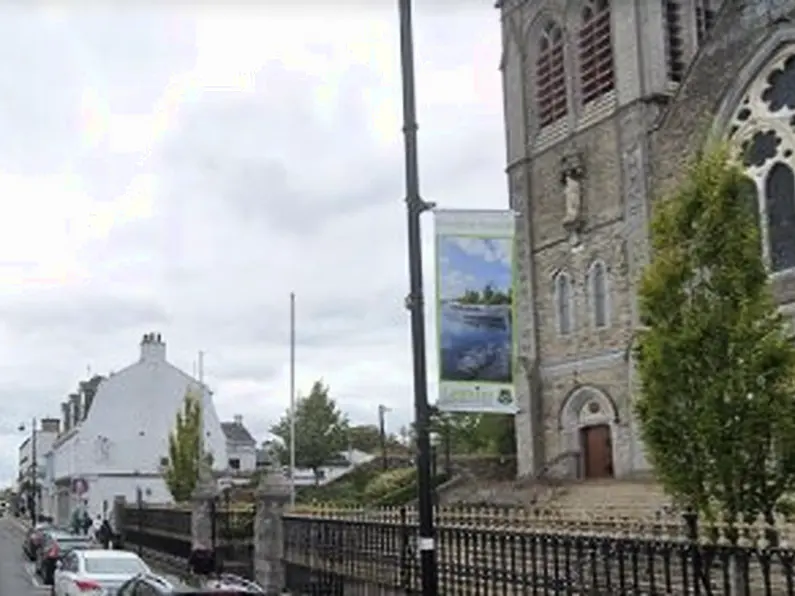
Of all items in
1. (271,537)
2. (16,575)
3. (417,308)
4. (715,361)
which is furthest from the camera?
(16,575)

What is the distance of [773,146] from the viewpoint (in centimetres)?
3641

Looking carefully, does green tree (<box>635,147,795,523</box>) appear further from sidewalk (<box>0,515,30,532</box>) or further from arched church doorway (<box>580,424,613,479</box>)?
sidewalk (<box>0,515,30,532</box>)

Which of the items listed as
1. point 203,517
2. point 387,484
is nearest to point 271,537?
point 203,517

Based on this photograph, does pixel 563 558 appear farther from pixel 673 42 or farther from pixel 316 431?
pixel 316 431

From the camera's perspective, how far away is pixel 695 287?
1355 cm

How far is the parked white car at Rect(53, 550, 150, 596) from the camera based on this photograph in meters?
20.2

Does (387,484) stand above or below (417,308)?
below

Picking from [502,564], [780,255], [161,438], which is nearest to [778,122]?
[780,255]

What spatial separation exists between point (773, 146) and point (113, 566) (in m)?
24.6

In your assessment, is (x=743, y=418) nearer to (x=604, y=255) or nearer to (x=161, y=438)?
(x=604, y=255)

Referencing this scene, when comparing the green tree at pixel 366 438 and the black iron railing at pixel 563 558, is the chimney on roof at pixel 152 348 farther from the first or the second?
the black iron railing at pixel 563 558

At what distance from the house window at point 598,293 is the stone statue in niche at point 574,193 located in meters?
1.79

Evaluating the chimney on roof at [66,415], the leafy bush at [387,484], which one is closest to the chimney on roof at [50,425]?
the chimney on roof at [66,415]

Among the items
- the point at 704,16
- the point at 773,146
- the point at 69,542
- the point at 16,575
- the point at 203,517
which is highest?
the point at 704,16
